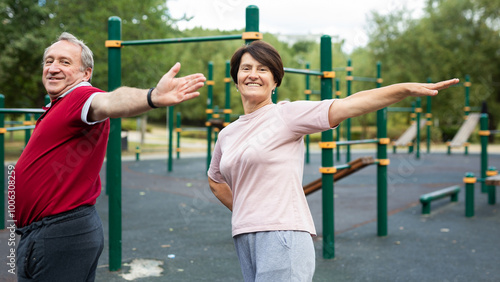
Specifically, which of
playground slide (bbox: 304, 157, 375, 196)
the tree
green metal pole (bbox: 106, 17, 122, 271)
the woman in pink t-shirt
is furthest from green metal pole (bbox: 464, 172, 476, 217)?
the tree

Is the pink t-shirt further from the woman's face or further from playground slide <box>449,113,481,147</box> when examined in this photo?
playground slide <box>449,113,481,147</box>

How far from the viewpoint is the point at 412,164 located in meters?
15.0

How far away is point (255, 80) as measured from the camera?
2080 mm

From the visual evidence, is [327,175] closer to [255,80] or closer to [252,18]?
[252,18]

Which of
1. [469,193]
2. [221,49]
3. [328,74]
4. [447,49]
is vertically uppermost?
[221,49]

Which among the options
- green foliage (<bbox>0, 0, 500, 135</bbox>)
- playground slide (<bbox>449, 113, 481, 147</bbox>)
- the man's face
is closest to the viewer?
the man's face

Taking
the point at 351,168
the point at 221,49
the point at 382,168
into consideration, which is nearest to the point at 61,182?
the point at 351,168

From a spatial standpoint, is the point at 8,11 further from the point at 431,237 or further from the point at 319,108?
the point at 319,108

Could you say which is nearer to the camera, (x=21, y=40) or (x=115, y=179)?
(x=115, y=179)

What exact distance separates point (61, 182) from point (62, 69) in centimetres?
47

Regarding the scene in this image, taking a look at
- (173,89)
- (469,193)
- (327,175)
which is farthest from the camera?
(469,193)

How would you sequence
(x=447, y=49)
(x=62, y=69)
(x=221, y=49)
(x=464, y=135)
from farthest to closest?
(x=221, y=49)
(x=447, y=49)
(x=464, y=135)
(x=62, y=69)

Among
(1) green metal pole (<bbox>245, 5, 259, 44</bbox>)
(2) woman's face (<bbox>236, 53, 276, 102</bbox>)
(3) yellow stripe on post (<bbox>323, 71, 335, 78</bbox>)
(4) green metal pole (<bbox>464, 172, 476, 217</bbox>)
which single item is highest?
(1) green metal pole (<bbox>245, 5, 259, 44</bbox>)

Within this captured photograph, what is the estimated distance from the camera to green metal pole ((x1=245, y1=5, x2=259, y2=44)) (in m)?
3.91
